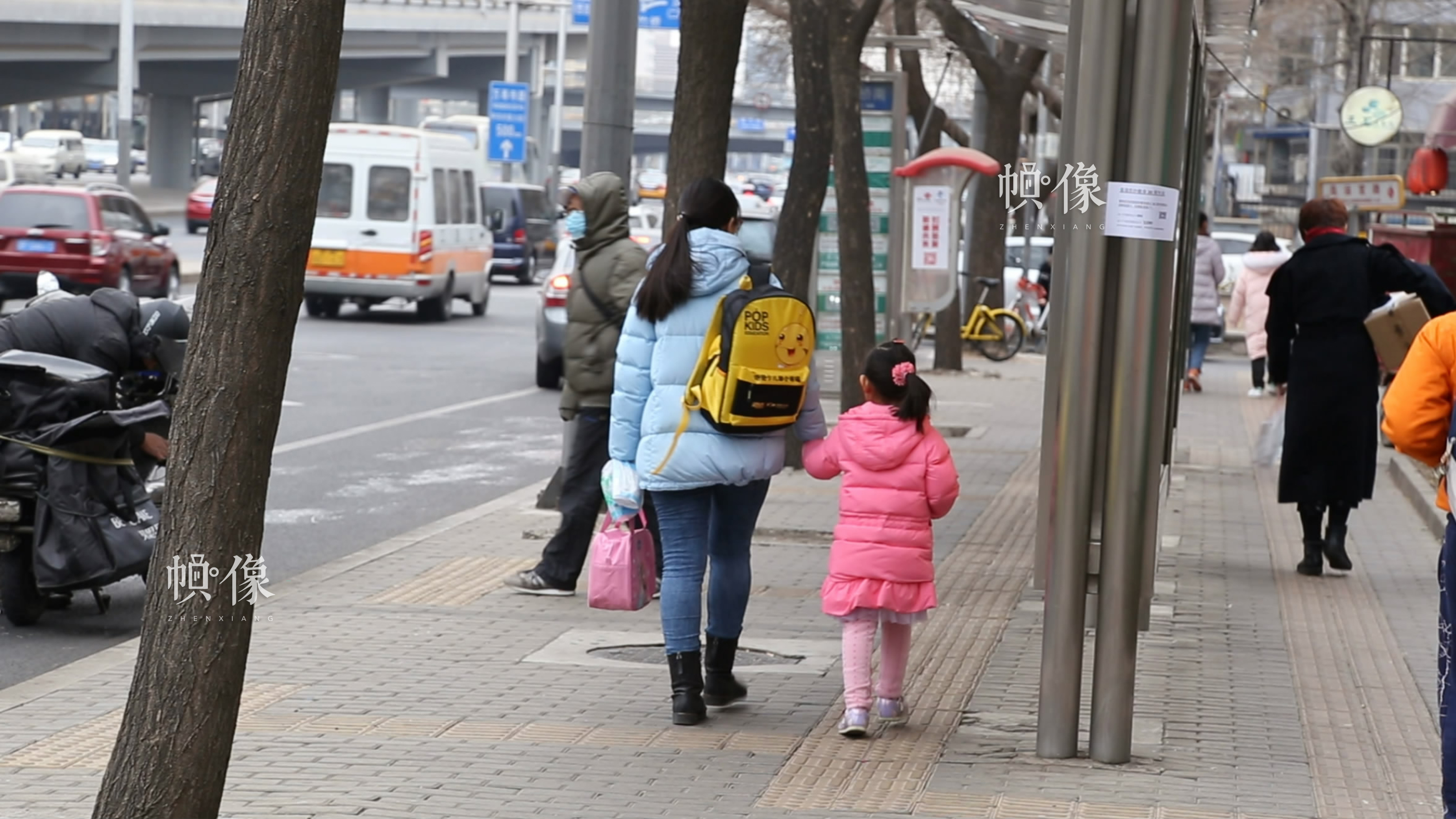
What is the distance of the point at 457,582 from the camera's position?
968cm

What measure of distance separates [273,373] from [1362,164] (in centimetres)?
3708

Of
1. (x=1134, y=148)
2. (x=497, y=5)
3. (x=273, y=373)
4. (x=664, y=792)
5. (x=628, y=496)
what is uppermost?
(x=497, y=5)

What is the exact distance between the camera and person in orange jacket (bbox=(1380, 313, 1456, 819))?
16.0 feet

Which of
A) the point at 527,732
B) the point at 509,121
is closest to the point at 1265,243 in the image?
the point at 527,732

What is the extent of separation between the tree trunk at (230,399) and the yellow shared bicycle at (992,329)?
23.7 m

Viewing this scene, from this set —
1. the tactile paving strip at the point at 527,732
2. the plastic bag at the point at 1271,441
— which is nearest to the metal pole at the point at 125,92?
the plastic bag at the point at 1271,441

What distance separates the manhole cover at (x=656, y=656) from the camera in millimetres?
7891

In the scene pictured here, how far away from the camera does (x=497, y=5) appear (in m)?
75.5

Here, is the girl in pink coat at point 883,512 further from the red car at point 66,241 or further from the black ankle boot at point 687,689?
the red car at point 66,241

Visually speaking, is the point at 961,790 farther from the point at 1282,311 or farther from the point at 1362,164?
the point at 1362,164

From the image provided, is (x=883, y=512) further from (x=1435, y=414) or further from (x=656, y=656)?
(x=1435, y=414)

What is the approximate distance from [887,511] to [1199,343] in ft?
58.0

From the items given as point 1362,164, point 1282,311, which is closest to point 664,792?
point 1282,311

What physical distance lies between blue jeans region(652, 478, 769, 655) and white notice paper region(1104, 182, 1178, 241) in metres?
1.47
